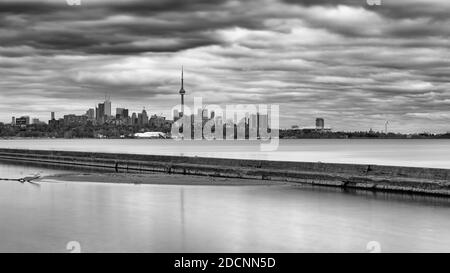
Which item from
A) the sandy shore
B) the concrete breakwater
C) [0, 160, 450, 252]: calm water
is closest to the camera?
[0, 160, 450, 252]: calm water

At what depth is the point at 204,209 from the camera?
28781 millimetres

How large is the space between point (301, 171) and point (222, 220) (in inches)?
630

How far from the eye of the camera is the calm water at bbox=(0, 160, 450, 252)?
65.0ft

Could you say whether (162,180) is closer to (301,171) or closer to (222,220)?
(301,171)

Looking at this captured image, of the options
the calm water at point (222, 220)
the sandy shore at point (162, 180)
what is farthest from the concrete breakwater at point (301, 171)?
the sandy shore at point (162, 180)

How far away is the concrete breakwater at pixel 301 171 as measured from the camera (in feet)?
104

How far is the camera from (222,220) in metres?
25.3

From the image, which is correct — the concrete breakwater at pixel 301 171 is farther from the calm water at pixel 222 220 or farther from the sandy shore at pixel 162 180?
the sandy shore at pixel 162 180

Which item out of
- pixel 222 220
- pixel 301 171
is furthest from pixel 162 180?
pixel 222 220

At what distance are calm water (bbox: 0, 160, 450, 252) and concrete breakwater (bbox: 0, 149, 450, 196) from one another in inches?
43.0

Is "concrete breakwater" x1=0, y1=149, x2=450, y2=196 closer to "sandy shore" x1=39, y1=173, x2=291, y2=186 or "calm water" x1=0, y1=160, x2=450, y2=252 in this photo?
"calm water" x1=0, y1=160, x2=450, y2=252

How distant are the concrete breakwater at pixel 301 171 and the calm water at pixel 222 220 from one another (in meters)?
1.09

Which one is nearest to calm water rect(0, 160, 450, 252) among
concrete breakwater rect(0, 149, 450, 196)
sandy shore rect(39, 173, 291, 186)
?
concrete breakwater rect(0, 149, 450, 196)
